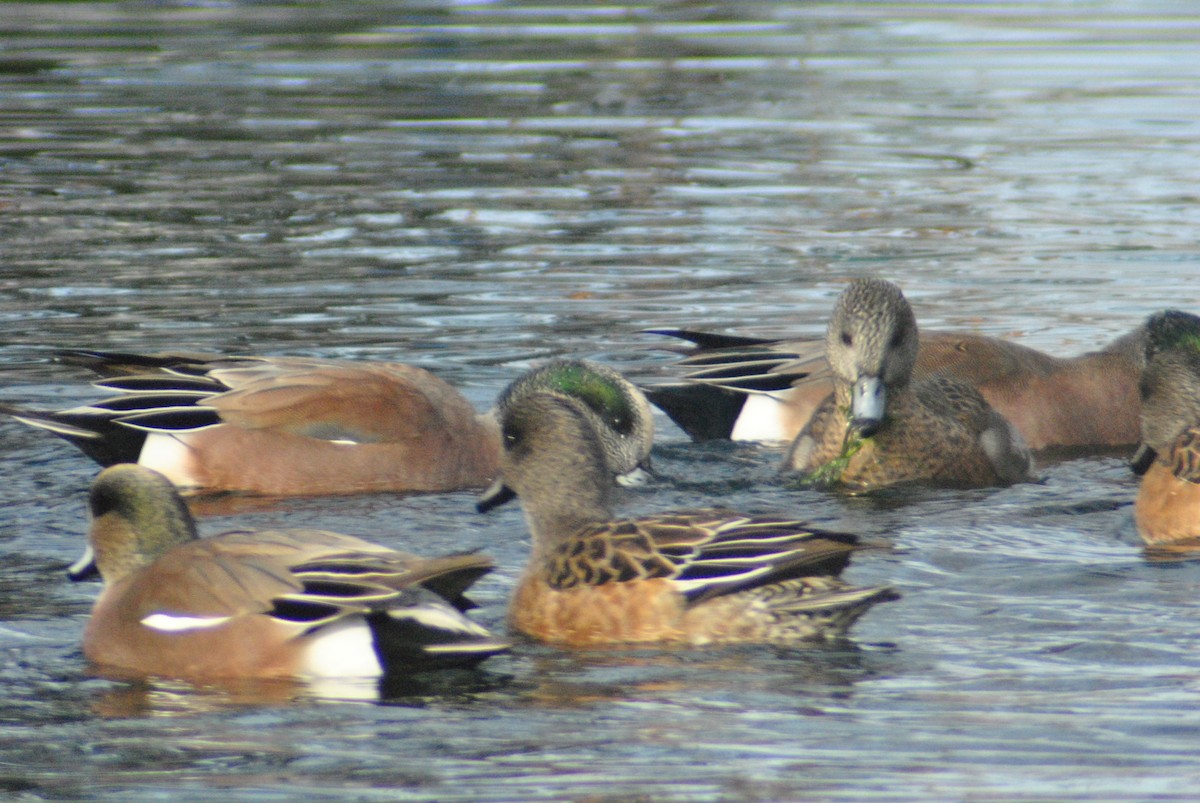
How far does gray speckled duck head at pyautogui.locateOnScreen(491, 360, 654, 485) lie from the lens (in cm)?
762

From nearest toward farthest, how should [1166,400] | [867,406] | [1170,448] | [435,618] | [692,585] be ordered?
[435,618]
[692,585]
[1170,448]
[1166,400]
[867,406]

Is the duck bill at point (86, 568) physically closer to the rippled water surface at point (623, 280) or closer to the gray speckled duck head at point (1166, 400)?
the rippled water surface at point (623, 280)

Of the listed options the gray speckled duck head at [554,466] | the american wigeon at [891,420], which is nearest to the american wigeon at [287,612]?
the gray speckled duck head at [554,466]

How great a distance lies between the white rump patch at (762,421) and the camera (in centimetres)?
886

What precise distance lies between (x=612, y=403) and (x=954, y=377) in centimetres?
170

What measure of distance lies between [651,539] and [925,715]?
1048 mm

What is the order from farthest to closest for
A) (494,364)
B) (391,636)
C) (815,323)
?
(815,323)
(494,364)
(391,636)

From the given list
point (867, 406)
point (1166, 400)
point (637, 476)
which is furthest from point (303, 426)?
point (1166, 400)

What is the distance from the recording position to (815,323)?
10250mm

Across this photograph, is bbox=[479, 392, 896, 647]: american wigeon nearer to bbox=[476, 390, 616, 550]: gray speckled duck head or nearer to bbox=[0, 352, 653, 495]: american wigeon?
bbox=[476, 390, 616, 550]: gray speckled duck head

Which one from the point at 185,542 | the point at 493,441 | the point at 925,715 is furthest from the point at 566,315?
the point at 925,715

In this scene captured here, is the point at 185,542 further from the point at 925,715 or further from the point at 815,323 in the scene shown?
the point at 815,323

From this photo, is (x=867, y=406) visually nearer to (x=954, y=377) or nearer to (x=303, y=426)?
(x=954, y=377)

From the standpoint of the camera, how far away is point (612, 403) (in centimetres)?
769
